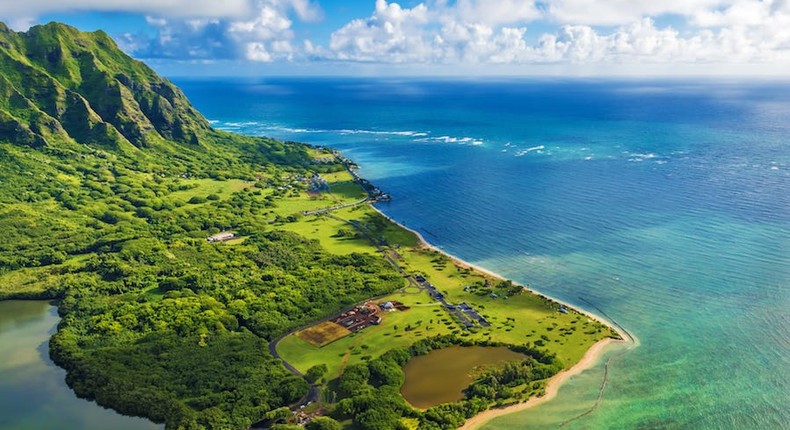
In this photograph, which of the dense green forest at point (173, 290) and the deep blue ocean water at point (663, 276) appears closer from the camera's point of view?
the deep blue ocean water at point (663, 276)

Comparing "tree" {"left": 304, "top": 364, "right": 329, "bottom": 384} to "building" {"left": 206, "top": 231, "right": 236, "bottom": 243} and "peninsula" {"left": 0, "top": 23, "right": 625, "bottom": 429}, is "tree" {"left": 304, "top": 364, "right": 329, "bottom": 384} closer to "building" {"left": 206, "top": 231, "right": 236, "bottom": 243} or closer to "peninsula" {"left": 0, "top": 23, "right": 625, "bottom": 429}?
"peninsula" {"left": 0, "top": 23, "right": 625, "bottom": 429}

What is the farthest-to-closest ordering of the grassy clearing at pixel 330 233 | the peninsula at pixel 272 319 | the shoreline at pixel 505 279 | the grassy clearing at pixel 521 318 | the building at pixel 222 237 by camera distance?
the building at pixel 222 237, the grassy clearing at pixel 330 233, the shoreline at pixel 505 279, the grassy clearing at pixel 521 318, the peninsula at pixel 272 319

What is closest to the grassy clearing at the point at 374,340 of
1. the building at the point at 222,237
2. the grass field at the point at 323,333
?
the grass field at the point at 323,333

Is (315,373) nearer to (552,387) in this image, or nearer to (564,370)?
(552,387)

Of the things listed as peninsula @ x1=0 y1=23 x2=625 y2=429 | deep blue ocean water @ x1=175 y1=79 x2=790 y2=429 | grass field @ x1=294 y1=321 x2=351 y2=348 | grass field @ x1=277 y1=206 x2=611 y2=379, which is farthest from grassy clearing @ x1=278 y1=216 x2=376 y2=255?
grass field @ x1=294 y1=321 x2=351 y2=348

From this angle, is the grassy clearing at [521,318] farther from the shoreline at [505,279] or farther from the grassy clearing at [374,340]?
the grassy clearing at [374,340]

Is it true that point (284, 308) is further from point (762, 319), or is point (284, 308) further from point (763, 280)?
point (763, 280)

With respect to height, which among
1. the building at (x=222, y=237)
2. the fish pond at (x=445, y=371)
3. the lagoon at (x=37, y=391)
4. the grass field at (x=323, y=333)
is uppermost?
the building at (x=222, y=237)

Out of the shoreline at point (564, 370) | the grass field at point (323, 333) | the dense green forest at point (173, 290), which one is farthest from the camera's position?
the grass field at point (323, 333)

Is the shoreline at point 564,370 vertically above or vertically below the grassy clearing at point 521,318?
below
